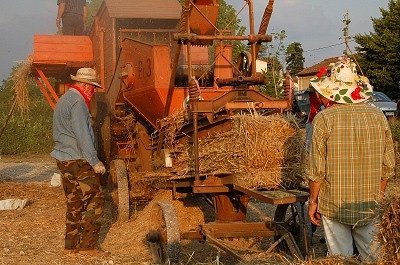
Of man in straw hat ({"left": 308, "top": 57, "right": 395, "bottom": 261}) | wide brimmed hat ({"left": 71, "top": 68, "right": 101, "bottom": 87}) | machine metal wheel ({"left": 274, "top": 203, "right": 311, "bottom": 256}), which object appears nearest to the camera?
man in straw hat ({"left": 308, "top": 57, "right": 395, "bottom": 261})

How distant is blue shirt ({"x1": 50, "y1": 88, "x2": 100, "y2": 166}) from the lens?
717 cm

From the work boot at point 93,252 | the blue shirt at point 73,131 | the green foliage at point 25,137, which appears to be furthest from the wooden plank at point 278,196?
the green foliage at point 25,137

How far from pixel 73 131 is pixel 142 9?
420 cm

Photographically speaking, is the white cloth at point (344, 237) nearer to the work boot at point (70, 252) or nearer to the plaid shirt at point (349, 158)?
the plaid shirt at point (349, 158)

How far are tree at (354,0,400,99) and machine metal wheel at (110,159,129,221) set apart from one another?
70.5ft

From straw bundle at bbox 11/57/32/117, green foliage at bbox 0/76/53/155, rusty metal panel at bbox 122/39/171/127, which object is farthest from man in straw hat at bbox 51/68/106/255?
green foliage at bbox 0/76/53/155

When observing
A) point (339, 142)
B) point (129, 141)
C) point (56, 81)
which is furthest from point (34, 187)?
point (339, 142)

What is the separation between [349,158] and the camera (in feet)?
14.6

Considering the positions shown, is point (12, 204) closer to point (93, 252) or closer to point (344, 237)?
point (93, 252)

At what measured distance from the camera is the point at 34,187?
13898 mm

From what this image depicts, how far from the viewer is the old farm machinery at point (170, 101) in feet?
22.1

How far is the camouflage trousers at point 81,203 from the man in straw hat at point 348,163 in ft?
11.3

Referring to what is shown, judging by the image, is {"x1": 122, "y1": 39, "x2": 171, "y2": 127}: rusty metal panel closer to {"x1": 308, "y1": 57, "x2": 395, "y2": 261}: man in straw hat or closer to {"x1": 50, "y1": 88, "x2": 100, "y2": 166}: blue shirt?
{"x1": 50, "y1": 88, "x2": 100, "y2": 166}: blue shirt

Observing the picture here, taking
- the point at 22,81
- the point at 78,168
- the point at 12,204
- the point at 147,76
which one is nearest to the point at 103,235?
the point at 78,168
